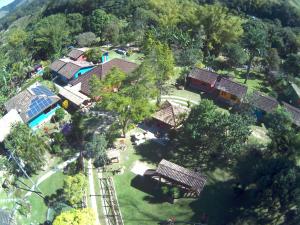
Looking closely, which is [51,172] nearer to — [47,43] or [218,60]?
[47,43]

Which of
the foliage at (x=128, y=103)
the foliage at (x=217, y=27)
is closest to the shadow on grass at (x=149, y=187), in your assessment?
the foliage at (x=128, y=103)

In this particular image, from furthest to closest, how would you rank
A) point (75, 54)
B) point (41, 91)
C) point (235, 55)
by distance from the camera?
point (75, 54) → point (235, 55) → point (41, 91)

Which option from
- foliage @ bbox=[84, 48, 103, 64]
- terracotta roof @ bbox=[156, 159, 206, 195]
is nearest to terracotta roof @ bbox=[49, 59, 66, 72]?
foliage @ bbox=[84, 48, 103, 64]

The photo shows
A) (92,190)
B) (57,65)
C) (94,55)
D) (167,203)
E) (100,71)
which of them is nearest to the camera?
(167,203)

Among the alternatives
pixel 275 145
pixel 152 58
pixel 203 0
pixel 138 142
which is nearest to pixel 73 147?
pixel 138 142

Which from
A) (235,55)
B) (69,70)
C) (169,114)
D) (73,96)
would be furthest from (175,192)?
(235,55)
